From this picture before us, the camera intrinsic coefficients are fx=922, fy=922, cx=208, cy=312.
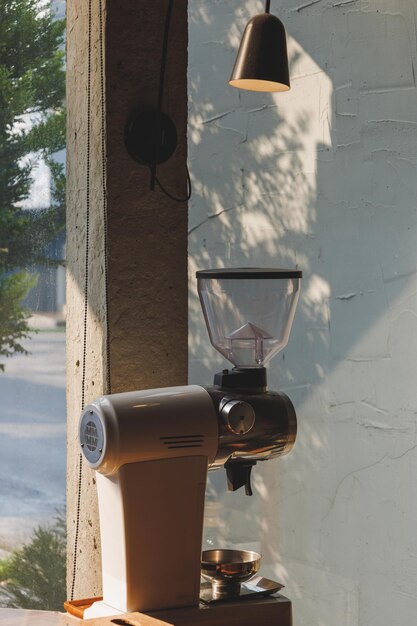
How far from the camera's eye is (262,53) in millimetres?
2020

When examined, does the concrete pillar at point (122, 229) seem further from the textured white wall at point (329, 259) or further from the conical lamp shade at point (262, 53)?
the textured white wall at point (329, 259)

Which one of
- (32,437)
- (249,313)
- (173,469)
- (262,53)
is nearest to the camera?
(173,469)

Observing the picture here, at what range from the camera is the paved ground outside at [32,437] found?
2.61 meters

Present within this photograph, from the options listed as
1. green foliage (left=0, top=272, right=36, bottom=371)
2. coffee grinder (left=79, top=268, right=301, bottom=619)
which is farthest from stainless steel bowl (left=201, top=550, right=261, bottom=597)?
green foliage (left=0, top=272, right=36, bottom=371)

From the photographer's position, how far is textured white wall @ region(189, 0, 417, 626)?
2.78 metres

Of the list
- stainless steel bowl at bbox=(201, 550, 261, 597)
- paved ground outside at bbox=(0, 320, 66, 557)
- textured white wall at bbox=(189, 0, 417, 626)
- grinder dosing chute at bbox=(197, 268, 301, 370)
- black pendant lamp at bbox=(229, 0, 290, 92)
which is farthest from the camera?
textured white wall at bbox=(189, 0, 417, 626)

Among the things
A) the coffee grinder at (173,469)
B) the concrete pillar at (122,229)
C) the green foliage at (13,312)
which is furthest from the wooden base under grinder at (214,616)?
the green foliage at (13,312)

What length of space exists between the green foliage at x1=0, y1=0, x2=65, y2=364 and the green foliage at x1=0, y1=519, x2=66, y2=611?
1.83 ft

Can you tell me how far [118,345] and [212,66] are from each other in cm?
167

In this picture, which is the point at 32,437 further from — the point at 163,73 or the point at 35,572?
the point at 163,73

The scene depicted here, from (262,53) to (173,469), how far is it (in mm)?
940

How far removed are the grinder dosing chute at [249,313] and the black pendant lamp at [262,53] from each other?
0.46 metres

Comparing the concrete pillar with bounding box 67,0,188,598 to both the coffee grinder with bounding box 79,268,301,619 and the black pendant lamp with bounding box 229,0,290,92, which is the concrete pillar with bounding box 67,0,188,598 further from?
the coffee grinder with bounding box 79,268,301,619

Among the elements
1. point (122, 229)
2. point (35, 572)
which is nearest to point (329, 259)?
point (122, 229)
